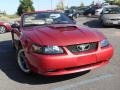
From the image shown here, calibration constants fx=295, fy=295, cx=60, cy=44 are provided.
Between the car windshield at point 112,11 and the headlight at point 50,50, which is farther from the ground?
the headlight at point 50,50

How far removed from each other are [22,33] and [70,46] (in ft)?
4.96

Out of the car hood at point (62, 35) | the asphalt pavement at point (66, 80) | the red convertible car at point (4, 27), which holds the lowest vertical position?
the red convertible car at point (4, 27)

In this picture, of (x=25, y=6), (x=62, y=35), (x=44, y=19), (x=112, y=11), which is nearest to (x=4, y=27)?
(x=112, y=11)

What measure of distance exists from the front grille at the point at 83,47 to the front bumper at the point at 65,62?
0.33ft

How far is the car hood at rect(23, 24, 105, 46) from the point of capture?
5.72 m

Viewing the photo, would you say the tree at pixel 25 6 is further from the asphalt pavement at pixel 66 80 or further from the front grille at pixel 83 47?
the front grille at pixel 83 47

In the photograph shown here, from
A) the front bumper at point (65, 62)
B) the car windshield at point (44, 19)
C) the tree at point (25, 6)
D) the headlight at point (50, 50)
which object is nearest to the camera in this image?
the front bumper at point (65, 62)

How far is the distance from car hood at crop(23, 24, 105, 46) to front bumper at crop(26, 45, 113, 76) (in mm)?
271

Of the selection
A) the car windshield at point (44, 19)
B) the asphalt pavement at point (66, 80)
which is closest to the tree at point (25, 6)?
the car windshield at point (44, 19)

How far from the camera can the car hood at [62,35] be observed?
572 cm

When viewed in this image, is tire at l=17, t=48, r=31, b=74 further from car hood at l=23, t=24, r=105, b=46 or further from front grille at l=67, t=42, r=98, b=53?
front grille at l=67, t=42, r=98, b=53

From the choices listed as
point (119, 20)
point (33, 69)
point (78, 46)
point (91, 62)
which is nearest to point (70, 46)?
point (78, 46)

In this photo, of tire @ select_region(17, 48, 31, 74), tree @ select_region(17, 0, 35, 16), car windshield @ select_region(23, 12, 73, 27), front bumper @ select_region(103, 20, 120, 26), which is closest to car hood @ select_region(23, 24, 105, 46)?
tire @ select_region(17, 48, 31, 74)

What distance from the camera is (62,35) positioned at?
5.95 m
